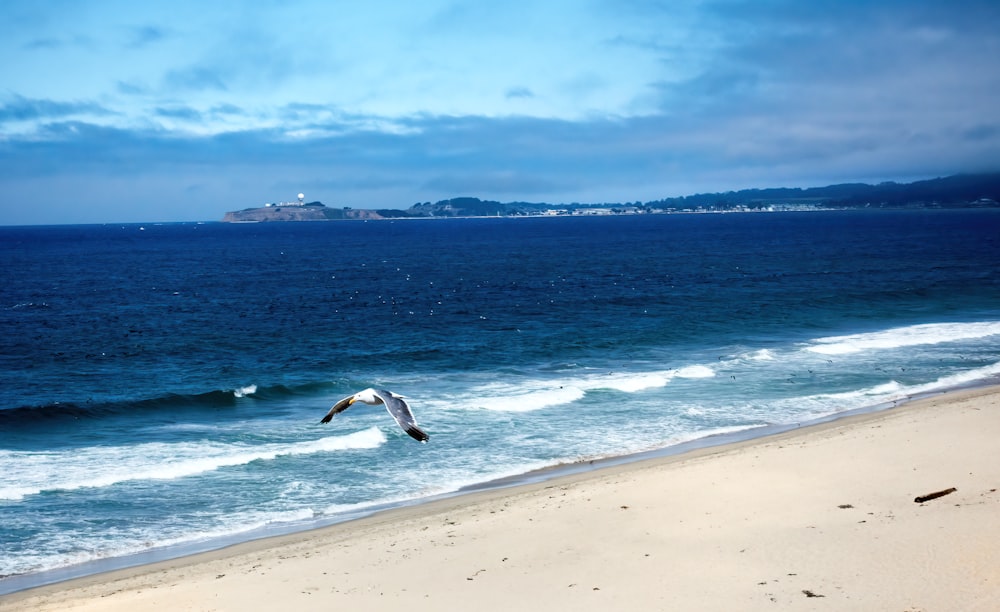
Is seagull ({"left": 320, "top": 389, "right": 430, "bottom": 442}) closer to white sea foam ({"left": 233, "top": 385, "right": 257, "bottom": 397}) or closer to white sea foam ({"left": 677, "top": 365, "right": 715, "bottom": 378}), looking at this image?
white sea foam ({"left": 233, "top": 385, "right": 257, "bottom": 397})

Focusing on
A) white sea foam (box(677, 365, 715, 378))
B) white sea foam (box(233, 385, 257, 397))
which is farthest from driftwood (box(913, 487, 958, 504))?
white sea foam (box(233, 385, 257, 397))

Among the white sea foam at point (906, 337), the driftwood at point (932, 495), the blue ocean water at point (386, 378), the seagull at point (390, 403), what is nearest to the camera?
the seagull at point (390, 403)

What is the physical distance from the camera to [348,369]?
32.4 meters

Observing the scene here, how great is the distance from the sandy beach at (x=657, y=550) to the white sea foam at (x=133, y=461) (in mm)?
5439

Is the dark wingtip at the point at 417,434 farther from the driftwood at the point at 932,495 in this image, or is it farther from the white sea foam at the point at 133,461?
the white sea foam at the point at 133,461

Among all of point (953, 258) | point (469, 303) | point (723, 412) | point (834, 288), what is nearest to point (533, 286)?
point (469, 303)

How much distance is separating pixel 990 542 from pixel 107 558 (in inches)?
536

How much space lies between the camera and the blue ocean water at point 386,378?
1805 centimetres

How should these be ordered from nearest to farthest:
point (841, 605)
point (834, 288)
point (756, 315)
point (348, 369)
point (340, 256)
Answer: point (841, 605)
point (348, 369)
point (756, 315)
point (834, 288)
point (340, 256)

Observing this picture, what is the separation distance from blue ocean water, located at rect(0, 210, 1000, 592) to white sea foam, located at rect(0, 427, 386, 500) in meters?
0.09

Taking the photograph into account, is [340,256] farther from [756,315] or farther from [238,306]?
[756,315]

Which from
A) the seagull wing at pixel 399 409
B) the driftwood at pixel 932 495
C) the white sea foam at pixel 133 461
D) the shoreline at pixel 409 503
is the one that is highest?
the seagull wing at pixel 399 409

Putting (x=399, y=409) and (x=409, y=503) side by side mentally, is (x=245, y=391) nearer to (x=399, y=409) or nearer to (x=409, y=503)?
(x=409, y=503)

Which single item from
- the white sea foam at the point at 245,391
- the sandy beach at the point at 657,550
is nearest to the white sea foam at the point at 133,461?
the sandy beach at the point at 657,550
